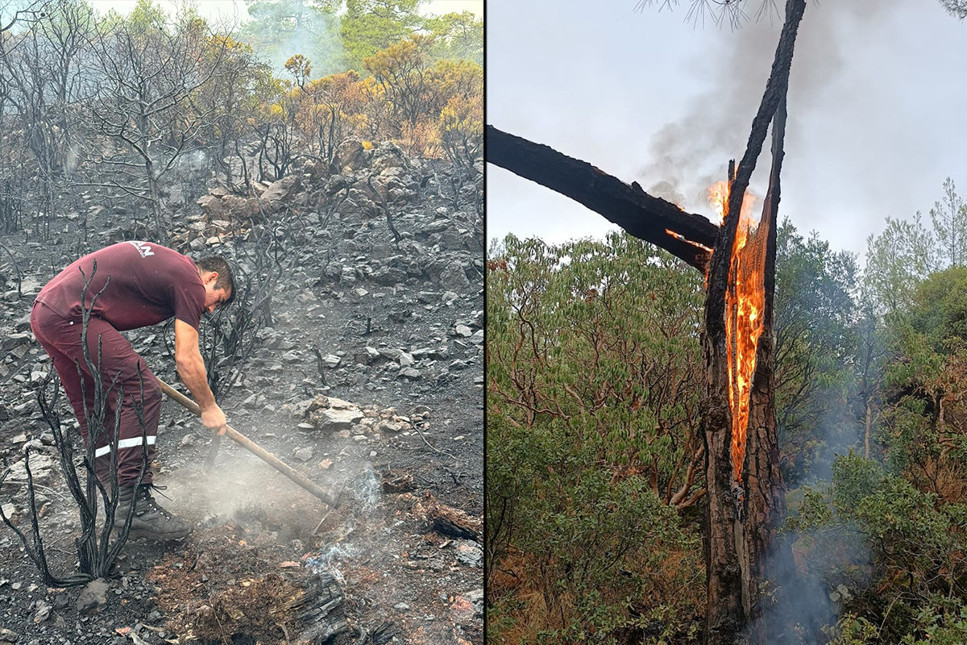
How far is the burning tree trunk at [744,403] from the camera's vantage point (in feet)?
9.77

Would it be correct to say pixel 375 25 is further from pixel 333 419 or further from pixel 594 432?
pixel 594 432

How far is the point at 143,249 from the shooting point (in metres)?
3.16

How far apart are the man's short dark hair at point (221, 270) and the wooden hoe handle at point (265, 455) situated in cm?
39

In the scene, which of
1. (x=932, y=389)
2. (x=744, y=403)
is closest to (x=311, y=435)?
(x=744, y=403)

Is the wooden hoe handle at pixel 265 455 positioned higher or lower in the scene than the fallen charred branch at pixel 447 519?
higher

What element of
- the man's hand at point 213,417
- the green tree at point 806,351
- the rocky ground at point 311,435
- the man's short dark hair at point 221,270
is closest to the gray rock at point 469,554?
the rocky ground at point 311,435

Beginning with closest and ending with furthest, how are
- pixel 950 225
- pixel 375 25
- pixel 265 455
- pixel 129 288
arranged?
1. pixel 950 225
2. pixel 129 288
3. pixel 265 455
4. pixel 375 25

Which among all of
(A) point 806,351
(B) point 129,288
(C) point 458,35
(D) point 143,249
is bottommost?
(A) point 806,351

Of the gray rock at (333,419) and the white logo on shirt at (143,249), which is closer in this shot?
the white logo on shirt at (143,249)

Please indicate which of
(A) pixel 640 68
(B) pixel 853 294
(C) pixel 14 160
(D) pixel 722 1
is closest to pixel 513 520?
(B) pixel 853 294

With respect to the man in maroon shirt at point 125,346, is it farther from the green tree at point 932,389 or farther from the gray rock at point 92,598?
the green tree at point 932,389

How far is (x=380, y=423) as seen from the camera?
3.34m

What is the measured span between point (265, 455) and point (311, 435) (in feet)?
0.60

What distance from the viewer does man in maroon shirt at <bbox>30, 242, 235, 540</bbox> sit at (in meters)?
3.08
